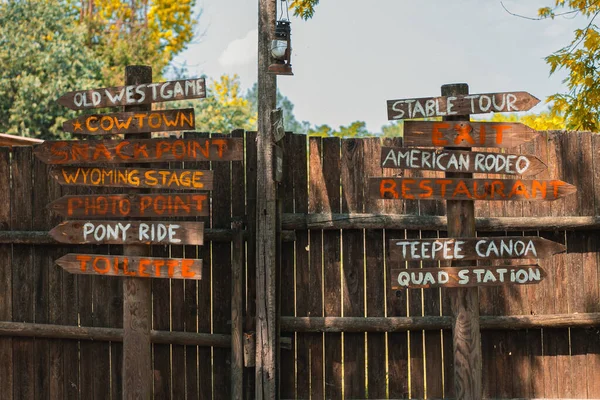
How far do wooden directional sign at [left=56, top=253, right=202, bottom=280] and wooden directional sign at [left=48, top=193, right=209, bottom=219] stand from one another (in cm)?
33

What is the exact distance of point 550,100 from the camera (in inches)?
344

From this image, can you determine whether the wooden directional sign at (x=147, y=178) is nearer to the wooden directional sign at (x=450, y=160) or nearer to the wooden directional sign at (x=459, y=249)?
the wooden directional sign at (x=450, y=160)

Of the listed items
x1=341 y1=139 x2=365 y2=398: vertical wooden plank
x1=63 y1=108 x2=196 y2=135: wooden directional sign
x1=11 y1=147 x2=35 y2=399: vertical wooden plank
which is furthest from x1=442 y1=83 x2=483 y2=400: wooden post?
x1=11 y1=147 x2=35 y2=399: vertical wooden plank

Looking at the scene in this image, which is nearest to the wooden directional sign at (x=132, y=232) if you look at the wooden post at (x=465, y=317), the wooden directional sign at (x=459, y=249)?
the wooden directional sign at (x=459, y=249)

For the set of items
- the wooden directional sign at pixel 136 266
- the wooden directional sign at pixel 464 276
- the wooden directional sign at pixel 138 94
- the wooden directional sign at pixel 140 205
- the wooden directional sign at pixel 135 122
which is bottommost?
the wooden directional sign at pixel 464 276

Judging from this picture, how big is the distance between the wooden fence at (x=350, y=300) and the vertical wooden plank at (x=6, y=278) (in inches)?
16.1

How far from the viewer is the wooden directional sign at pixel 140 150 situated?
16.8ft

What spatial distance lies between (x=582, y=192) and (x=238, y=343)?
336cm

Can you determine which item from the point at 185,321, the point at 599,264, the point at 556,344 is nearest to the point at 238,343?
the point at 185,321

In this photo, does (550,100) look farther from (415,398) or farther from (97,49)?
(97,49)

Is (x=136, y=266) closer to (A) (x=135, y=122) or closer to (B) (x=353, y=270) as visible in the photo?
(A) (x=135, y=122)

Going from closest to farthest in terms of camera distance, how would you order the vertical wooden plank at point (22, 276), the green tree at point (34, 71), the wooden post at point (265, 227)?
the wooden post at point (265, 227)
the vertical wooden plank at point (22, 276)
the green tree at point (34, 71)

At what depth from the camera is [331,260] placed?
6.09m

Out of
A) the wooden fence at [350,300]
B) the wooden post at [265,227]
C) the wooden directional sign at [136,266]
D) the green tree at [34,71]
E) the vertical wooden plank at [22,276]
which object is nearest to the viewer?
the wooden directional sign at [136,266]
